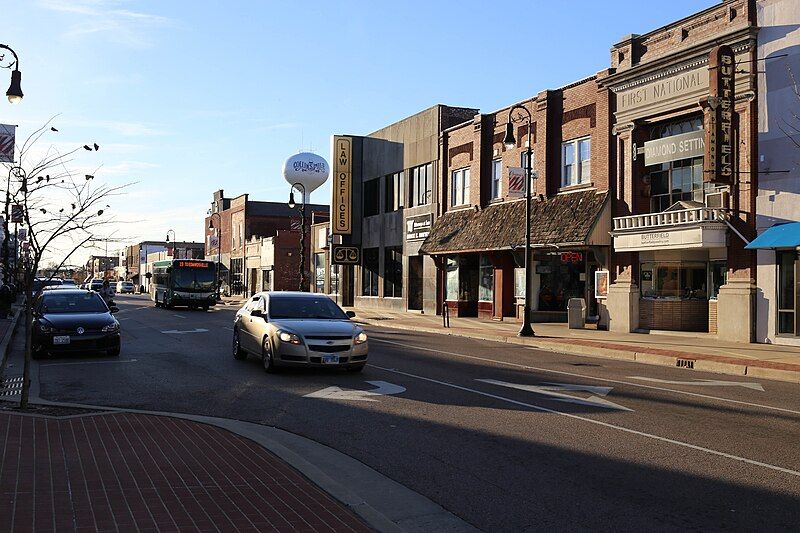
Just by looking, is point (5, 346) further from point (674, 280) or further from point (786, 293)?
point (786, 293)

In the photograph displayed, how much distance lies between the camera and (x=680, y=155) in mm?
24078

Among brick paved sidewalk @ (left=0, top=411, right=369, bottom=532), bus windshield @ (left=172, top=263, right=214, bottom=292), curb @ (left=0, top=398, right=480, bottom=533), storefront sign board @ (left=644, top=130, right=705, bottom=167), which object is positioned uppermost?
storefront sign board @ (left=644, top=130, right=705, bottom=167)

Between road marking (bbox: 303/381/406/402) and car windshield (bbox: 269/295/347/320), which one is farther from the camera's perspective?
car windshield (bbox: 269/295/347/320)

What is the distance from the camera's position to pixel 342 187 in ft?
152

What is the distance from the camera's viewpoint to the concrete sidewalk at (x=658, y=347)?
16.9 metres

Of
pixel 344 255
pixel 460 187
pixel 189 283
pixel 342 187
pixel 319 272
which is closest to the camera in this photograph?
pixel 460 187

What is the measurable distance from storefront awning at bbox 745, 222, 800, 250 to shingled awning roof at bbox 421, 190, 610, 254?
248 inches

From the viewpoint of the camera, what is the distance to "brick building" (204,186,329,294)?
2896 inches

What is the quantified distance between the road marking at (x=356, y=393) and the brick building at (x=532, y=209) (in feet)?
50.0

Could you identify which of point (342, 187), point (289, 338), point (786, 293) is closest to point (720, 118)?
point (786, 293)

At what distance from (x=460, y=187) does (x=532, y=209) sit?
708 cm

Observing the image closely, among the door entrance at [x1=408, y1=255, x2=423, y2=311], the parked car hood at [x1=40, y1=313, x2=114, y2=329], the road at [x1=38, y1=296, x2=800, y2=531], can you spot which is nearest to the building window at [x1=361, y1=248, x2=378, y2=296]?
the door entrance at [x1=408, y1=255, x2=423, y2=311]

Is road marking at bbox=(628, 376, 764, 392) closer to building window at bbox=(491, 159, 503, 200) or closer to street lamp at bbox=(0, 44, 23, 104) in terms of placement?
street lamp at bbox=(0, 44, 23, 104)

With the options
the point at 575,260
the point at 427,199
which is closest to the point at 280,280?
the point at 427,199
